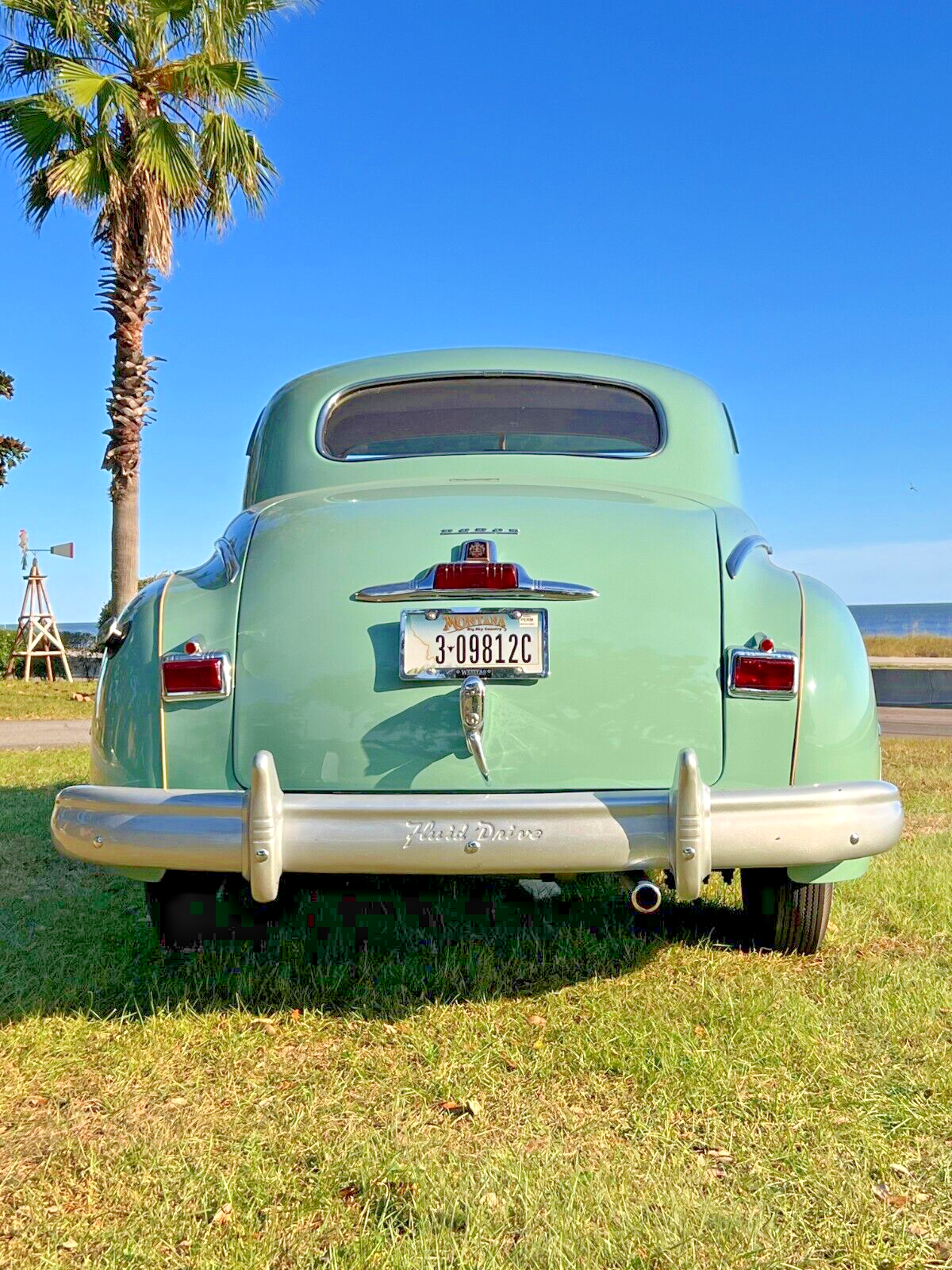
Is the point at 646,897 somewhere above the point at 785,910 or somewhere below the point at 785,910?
above

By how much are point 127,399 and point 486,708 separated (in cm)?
1251

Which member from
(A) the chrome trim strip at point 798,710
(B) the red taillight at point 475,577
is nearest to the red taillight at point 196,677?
(B) the red taillight at point 475,577

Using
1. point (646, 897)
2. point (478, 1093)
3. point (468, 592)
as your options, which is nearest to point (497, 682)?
point (468, 592)

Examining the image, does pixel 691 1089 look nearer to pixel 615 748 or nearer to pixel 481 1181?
pixel 481 1181

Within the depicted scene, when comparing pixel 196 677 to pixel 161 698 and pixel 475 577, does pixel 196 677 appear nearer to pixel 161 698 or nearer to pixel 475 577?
pixel 161 698

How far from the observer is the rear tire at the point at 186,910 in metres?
2.97

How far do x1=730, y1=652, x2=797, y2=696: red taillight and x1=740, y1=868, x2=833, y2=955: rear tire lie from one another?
0.66m

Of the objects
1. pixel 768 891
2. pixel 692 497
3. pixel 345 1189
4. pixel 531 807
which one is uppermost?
pixel 692 497

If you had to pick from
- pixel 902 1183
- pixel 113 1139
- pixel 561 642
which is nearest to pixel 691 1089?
pixel 902 1183

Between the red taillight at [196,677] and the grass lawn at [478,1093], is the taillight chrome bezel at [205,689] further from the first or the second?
the grass lawn at [478,1093]

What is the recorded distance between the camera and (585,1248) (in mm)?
1792

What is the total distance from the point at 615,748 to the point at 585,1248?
110cm

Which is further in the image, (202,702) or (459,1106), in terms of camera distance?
(202,702)

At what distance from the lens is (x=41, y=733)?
11.1 metres
